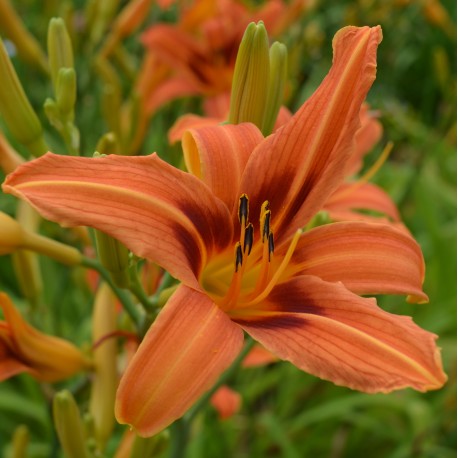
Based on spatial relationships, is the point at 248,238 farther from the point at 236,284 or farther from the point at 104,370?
the point at 104,370

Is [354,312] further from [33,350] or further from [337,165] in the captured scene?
[33,350]

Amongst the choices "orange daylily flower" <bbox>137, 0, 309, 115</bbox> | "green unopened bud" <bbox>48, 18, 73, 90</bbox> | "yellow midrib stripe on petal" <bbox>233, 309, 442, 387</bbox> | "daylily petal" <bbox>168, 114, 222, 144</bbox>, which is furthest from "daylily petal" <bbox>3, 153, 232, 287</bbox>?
"orange daylily flower" <bbox>137, 0, 309, 115</bbox>

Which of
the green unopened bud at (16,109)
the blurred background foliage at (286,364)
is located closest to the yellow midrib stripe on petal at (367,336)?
the green unopened bud at (16,109)

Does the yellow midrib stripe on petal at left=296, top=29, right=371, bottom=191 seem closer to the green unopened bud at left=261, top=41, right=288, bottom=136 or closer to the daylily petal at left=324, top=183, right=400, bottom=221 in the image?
the green unopened bud at left=261, top=41, right=288, bottom=136

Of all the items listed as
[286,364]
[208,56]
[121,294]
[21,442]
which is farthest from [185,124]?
[286,364]

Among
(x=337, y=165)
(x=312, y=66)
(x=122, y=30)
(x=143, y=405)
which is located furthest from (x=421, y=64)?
(x=143, y=405)

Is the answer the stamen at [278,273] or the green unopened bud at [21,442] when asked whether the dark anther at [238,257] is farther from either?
the green unopened bud at [21,442]
